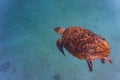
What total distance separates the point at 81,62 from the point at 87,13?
0.61m

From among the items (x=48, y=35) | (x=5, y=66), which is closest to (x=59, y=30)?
(x=48, y=35)

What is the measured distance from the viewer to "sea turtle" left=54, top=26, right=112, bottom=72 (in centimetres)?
272

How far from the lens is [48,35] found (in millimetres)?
2840

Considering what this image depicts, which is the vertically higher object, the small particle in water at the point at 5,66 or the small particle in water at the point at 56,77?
the small particle in water at the point at 5,66

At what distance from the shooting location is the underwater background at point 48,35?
2.66 m

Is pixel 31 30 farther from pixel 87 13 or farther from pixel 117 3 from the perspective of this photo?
pixel 117 3

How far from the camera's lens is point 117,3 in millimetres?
3094

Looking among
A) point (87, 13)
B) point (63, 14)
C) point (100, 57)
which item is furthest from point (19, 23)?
point (100, 57)

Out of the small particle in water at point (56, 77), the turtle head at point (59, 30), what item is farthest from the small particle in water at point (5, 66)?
the turtle head at point (59, 30)

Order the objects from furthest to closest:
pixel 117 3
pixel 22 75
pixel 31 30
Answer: pixel 117 3
pixel 31 30
pixel 22 75

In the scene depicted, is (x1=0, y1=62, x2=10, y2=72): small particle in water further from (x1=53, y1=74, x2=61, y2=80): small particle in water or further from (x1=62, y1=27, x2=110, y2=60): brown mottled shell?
(x1=62, y1=27, x2=110, y2=60): brown mottled shell

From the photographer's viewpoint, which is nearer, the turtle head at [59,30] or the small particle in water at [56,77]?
the small particle in water at [56,77]

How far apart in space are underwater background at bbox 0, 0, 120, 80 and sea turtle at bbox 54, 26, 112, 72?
47mm

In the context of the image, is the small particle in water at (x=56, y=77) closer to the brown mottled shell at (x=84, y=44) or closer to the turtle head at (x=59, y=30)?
the brown mottled shell at (x=84, y=44)
